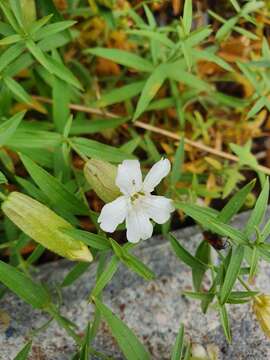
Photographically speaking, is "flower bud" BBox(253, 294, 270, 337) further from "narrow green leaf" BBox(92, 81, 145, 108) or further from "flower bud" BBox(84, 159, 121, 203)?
"narrow green leaf" BBox(92, 81, 145, 108)

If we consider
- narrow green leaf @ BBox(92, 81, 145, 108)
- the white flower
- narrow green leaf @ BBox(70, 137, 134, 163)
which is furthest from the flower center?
narrow green leaf @ BBox(92, 81, 145, 108)

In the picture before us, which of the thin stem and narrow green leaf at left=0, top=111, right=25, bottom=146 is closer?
narrow green leaf at left=0, top=111, right=25, bottom=146

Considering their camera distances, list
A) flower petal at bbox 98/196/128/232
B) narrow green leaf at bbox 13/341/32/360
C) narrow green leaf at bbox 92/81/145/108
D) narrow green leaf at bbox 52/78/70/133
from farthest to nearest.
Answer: narrow green leaf at bbox 92/81/145/108 < narrow green leaf at bbox 52/78/70/133 < narrow green leaf at bbox 13/341/32/360 < flower petal at bbox 98/196/128/232

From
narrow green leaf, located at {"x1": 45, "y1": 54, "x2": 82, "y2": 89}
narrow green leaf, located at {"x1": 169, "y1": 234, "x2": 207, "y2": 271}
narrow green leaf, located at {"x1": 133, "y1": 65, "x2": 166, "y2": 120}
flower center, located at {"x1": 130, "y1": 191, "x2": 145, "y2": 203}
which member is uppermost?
narrow green leaf, located at {"x1": 45, "y1": 54, "x2": 82, "y2": 89}

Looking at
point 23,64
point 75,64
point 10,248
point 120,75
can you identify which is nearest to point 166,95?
point 120,75

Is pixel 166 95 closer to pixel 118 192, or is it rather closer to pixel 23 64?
pixel 23 64

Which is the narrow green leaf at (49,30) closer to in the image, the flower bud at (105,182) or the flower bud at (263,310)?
the flower bud at (105,182)

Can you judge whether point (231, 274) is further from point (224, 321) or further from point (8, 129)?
point (8, 129)

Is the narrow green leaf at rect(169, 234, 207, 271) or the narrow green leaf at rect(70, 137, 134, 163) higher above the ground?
the narrow green leaf at rect(70, 137, 134, 163)
